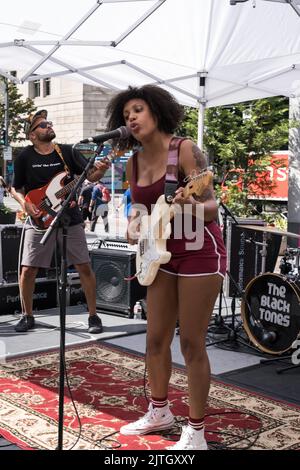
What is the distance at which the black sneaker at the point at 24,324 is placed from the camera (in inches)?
230

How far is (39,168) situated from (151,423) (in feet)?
9.73

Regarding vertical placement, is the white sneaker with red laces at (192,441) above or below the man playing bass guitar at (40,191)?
below

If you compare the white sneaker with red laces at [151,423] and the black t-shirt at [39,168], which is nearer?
the white sneaker with red laces at [151,423]

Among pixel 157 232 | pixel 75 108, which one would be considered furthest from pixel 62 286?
pixel 75 108

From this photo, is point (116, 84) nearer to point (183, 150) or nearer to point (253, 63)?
point (253, 63)

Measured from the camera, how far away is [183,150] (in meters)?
2.99

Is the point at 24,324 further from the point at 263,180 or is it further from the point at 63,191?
the point at 263,180

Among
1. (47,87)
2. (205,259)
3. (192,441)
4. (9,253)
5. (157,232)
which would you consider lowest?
(192,441)

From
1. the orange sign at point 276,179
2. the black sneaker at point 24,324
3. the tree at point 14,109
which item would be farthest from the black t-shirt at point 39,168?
the tree at point 14,109

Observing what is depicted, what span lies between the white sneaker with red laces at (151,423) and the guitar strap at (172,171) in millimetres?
1325

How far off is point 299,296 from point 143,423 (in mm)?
1967

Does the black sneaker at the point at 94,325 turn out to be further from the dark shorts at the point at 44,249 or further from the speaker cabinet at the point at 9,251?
the speaker cabinet at the point at 9,251

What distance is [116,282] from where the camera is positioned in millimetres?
6703
